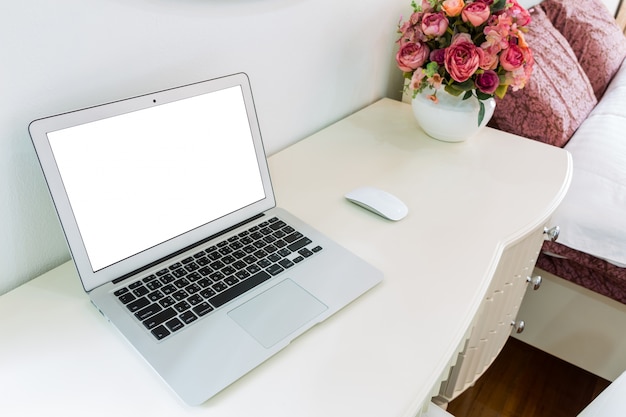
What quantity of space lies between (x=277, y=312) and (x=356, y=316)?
0.11 m

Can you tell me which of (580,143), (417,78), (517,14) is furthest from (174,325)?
(580,143)

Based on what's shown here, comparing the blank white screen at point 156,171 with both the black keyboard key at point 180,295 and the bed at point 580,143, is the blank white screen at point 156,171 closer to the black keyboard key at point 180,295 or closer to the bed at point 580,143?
the black keyboard key at point 180,295

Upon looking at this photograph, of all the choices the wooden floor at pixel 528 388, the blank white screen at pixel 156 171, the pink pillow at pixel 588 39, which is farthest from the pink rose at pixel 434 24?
→ the pink pillow at pixel 588 39

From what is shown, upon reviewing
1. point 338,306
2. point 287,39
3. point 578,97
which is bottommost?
point 578,97

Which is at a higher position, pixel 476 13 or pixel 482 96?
pixel 476 13

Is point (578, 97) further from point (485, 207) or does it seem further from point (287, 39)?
point (287, 39)

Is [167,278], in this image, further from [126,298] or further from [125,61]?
[125,61]

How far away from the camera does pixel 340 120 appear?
1.28 metres

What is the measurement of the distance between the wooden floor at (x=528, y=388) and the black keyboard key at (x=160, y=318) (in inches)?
40.0

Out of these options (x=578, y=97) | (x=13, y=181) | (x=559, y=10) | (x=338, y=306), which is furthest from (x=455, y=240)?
(x=559, y=10)

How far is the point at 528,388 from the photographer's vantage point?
4.88 ft

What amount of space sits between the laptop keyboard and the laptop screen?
0.11ft

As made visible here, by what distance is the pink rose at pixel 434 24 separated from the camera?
105cm

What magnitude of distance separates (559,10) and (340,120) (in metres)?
1.34
